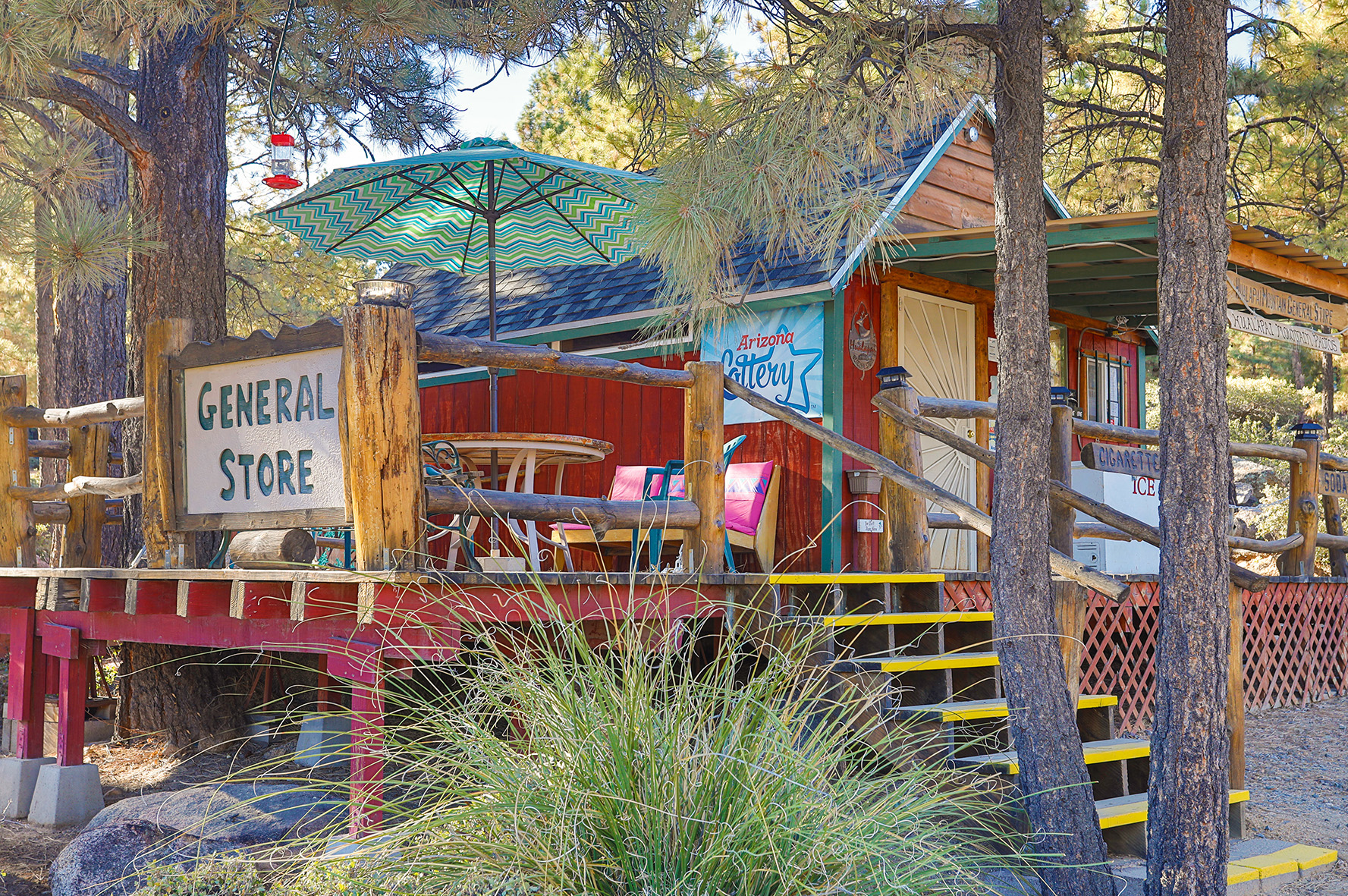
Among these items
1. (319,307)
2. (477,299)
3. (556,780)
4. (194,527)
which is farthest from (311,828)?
(319,307)

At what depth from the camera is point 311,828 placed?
512cm

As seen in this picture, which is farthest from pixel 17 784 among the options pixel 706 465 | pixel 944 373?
pixel 944 373

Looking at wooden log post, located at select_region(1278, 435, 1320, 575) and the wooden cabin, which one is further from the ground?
the wooden cabin

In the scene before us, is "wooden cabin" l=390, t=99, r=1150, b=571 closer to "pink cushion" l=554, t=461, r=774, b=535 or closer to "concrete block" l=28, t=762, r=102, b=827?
"pink cushion" l=554, t=461, r=774, b=535

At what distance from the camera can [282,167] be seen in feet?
24.6

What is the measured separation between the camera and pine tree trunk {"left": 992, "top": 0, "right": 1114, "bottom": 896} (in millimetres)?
3895

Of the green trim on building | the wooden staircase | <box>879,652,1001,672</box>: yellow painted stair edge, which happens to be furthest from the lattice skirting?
the green trim on building

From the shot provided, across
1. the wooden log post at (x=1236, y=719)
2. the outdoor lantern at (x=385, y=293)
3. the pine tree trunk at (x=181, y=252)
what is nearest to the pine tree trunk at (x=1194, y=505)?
the wooden log post at (x=1236, y=719)

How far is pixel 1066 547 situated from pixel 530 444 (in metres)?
2.63

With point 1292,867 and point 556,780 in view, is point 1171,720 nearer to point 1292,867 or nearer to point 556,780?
point 1292,867

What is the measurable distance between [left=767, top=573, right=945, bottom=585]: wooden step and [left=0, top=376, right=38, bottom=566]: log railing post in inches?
164

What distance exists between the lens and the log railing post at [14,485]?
6500 mm

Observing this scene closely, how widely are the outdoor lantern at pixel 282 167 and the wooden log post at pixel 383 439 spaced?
3.51m

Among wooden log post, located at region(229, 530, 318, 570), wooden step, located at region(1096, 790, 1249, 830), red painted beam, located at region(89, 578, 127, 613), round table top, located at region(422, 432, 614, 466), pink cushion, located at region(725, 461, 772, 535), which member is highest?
round table top, located at region(422, 432, 614, 466)
